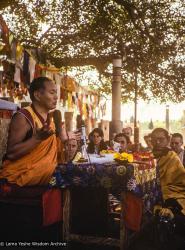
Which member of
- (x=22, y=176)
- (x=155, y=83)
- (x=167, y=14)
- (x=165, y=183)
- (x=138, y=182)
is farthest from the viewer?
(x=155, y=83)

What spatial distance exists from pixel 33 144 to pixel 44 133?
0.61ft

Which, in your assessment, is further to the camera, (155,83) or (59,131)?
(155,83)

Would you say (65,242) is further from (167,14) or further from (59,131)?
(167,14)

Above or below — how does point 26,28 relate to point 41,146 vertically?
above


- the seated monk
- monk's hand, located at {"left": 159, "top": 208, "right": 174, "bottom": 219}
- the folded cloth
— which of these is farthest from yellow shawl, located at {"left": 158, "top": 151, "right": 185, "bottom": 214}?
the seated monk

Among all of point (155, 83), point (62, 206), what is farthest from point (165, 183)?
point (155, 83)

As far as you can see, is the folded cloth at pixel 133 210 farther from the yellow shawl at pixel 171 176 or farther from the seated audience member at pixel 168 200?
the yellow shawl at pixel 171 176

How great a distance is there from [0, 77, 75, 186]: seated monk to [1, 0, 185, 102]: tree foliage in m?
10.1

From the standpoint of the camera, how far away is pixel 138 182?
14.3ft

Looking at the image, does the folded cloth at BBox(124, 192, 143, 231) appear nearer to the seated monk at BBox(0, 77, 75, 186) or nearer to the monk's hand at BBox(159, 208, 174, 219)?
the monk's hand at BBox(159, 208, 174, 219)

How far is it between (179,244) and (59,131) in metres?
2.07

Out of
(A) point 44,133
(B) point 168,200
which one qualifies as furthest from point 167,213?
(A) point 44,133

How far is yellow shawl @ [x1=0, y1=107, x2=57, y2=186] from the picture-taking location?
396 centimetres

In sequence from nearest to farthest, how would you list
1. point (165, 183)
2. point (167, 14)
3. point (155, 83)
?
point (165, 183) → point (167, 14) → point (155, 83)
